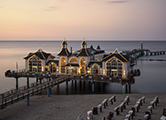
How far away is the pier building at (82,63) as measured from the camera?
147ft

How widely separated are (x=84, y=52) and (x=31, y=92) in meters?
20.2

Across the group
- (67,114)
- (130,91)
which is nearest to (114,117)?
(67,114)

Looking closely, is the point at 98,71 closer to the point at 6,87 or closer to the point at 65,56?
the point at 65,56

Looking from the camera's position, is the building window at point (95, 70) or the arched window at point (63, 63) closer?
the building window at point (95, 70)

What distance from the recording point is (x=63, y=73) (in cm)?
4947

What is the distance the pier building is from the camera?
4475 centimetres

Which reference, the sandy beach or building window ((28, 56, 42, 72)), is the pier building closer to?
building window ((28, 56, 42, 72))

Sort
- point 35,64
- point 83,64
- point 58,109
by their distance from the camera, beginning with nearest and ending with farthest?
point 58,109
point 83,64
point 35,64

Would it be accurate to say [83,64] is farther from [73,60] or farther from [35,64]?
[35,64]

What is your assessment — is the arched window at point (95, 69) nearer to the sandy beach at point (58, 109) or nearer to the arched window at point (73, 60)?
the arched window at point (73, 60)

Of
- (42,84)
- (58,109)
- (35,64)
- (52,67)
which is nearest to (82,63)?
(52,67)

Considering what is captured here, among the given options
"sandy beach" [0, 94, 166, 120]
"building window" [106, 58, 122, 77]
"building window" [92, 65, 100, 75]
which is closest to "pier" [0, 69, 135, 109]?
"sandy beach" [0, 94, 166, 120]

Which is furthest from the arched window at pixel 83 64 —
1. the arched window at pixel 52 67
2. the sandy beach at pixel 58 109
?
the sandy beach at pixel 58 109

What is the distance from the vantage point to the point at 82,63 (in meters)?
48.3
